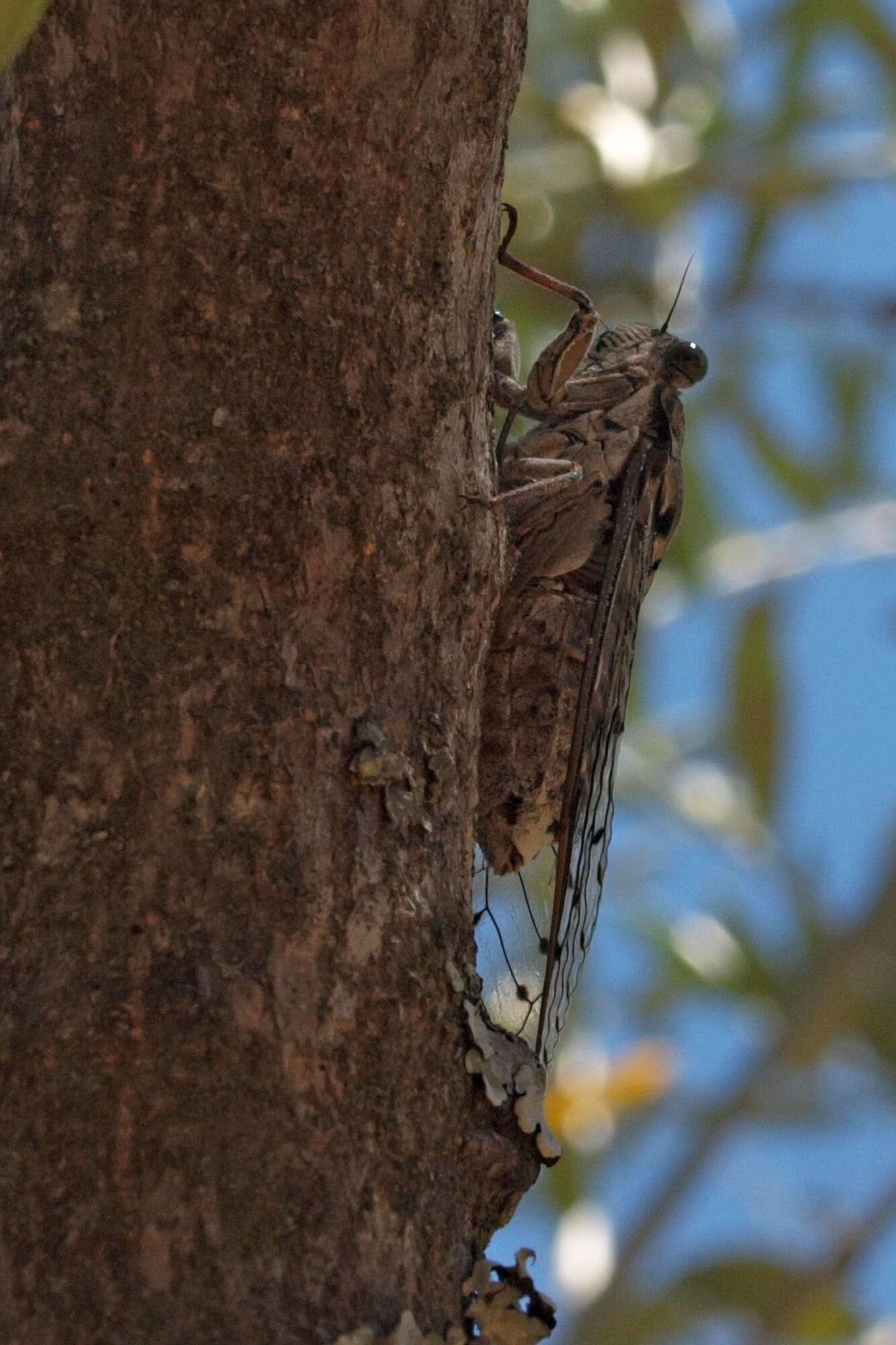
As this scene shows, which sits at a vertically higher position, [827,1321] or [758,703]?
[758,703]

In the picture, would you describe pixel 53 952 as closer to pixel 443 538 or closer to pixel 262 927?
pixel 262 927

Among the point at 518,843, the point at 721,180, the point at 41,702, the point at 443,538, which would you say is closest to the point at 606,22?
the point at 721,180

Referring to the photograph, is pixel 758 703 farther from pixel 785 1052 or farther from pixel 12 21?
pixel 12 21

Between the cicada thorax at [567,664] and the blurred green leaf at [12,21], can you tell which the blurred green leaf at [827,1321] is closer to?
the cicada thorax at [567,664]

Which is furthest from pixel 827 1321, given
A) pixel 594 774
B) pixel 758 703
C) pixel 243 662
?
pixel 243 662

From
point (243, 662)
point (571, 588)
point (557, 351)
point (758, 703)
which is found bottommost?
point (243, 662)

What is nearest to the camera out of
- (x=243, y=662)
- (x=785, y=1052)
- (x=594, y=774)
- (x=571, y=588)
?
(x=243, y=662)
